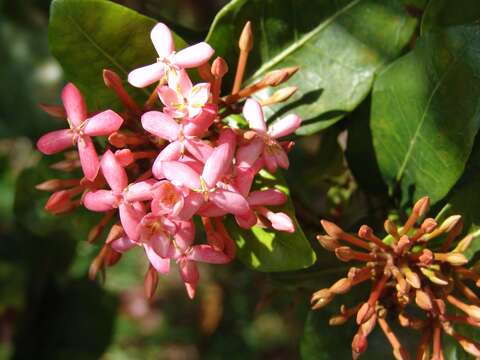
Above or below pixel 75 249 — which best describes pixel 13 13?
above

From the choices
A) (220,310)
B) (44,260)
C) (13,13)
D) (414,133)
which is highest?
(414,133)

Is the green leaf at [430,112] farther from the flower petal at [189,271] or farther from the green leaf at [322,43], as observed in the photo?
the flower petal at [189,271]

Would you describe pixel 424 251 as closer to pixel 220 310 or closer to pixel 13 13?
pixel 13 13


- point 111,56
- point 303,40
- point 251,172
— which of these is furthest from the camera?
point 303,40

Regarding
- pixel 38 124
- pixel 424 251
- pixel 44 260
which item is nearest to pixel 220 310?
pixel 44 260

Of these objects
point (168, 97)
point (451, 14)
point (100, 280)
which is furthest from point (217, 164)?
point (100, 280)

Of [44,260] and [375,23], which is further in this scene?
[44,260]

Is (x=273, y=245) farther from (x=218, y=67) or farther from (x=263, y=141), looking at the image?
(x=218, y=67)
